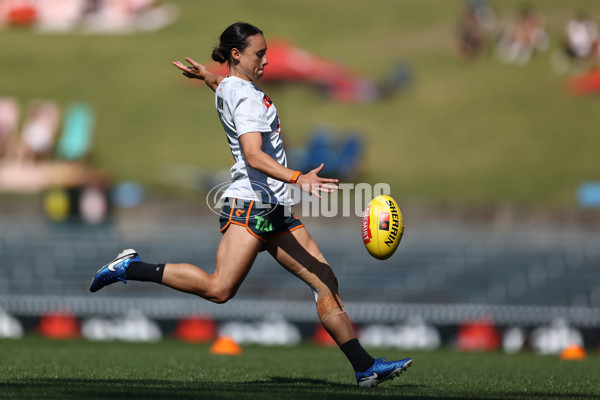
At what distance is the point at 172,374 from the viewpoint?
6551 millimetres

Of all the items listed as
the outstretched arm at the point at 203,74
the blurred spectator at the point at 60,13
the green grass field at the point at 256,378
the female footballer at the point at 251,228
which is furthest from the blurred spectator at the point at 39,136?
the female footballer at the point at 251,228

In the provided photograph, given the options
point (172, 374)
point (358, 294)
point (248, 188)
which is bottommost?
point (358, 294)

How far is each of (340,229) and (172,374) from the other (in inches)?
673

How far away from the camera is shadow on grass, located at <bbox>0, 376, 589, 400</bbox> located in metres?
4.90

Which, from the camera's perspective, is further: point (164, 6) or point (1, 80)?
point (164, 6)

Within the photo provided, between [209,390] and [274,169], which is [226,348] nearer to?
[209,390]

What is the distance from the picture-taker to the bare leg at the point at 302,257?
5.82m

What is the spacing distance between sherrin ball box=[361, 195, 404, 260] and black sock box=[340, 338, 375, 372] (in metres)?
0.56

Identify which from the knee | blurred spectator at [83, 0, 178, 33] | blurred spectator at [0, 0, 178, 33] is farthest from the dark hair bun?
blurred spectator at [0, 0, 178, 33]

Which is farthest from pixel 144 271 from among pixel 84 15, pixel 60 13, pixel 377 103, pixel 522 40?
pixel 60 13

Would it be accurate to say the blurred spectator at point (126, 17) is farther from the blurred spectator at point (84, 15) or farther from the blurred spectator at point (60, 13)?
the blurred spectator at point (60, 13)

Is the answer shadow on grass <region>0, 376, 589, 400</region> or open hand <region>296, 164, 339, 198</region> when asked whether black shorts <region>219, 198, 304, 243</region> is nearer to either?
open hand <region>296, 164, 339, 198</region>

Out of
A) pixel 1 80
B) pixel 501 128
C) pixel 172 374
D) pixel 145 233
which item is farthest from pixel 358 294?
pixel 1 80

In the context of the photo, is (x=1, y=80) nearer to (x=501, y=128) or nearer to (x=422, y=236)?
(x=501, y=128)
